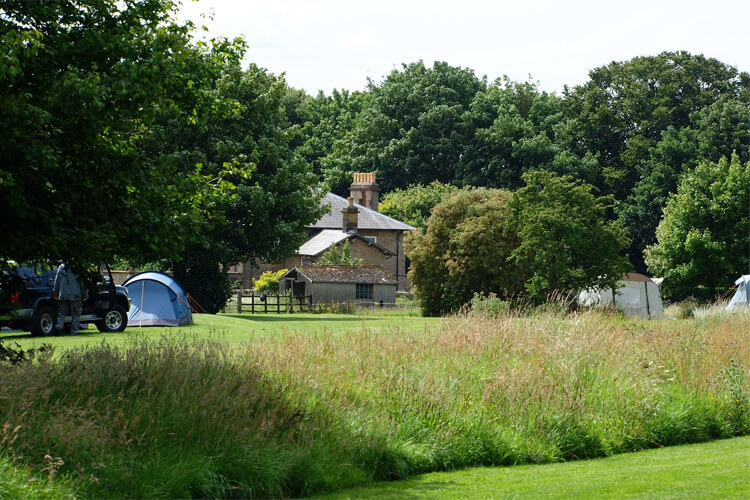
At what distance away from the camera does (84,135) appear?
11.2 meters

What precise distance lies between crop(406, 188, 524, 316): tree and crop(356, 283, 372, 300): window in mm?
8627


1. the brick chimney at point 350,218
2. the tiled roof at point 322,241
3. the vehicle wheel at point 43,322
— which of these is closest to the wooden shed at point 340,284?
the tiled roof at point 322,241

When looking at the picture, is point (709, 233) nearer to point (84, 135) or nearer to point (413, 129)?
point (413, 129)

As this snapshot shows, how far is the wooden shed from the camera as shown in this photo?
56312 mm

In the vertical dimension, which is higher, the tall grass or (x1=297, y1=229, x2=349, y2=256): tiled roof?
(x1=297, y1=229, x2=349, y2=256): tiled roof

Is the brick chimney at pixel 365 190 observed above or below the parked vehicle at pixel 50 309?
above

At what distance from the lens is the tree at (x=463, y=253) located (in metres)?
44.3

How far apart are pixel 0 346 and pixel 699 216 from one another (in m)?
41.3

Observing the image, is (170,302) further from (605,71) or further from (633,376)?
(605,71)

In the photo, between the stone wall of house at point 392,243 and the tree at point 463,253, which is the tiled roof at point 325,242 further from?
the tree at point 463,253

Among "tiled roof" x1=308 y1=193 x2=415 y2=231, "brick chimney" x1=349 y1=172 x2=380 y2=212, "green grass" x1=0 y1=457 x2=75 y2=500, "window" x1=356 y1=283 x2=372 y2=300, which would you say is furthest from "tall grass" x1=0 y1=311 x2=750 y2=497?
"brick chimney" x1=349 y1=172 x2=380 y2=212

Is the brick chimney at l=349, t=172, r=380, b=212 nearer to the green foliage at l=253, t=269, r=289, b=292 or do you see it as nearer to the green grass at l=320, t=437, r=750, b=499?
the green foliage at l=253, t=269, r=289, b=292

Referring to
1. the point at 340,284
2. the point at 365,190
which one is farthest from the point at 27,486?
the point at 365,190

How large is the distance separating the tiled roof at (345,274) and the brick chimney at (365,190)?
16657 mm
